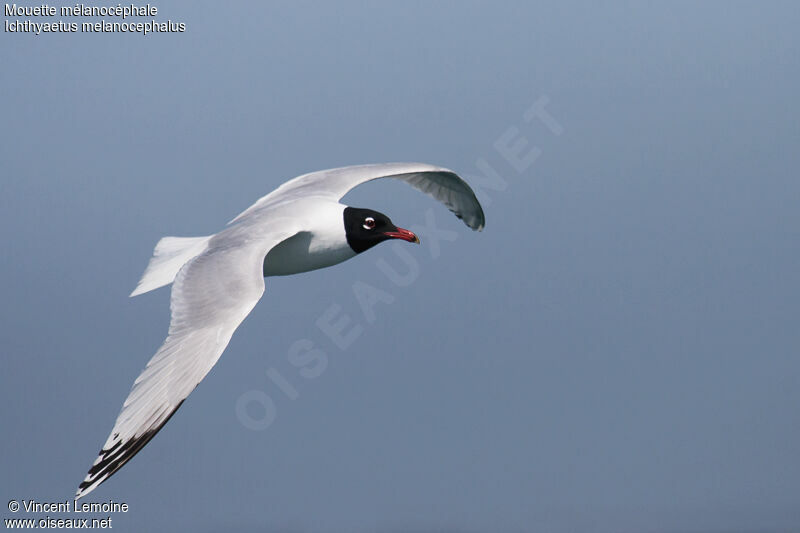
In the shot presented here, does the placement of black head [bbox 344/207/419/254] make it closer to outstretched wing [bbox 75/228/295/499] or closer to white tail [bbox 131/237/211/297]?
outstretched wing [bbox 75/228/295/499]

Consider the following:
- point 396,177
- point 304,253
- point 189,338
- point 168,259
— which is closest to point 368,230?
point 304,253

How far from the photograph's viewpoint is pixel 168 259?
7141 millimetres

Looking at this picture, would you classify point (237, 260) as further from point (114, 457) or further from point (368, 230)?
point (114, 457)

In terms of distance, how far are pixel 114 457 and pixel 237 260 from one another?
1.64 meters

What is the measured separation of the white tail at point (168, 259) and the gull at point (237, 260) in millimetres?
11

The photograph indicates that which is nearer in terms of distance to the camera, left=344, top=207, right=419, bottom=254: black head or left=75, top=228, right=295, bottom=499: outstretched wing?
left=75, top=228, right=295, bottom=499: outstretched wing

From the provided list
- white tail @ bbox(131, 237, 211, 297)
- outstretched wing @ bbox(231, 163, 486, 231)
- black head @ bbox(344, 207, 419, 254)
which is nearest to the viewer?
white tail @ bbox(131, 237, 211, 297)

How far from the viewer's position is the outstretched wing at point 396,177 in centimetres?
767

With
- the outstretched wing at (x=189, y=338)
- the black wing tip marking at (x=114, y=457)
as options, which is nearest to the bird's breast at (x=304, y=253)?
the outstretched wing at (x=189, y=338)

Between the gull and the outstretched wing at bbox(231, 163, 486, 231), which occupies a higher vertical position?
the outstretched wing at bbox(231, 163, 486, 231)

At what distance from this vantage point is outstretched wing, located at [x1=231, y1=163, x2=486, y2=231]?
7672 mm

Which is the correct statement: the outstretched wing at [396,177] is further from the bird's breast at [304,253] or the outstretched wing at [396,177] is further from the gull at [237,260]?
the bird's breast at [304,253]

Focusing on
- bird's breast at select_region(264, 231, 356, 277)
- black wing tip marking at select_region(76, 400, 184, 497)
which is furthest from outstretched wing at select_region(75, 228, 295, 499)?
bird's breast at select_region(264, 231, 356, 277)

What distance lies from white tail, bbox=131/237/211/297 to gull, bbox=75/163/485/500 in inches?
0.4
